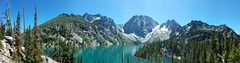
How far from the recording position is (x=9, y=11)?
31250mm

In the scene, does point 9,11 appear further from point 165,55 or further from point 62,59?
point 165,55

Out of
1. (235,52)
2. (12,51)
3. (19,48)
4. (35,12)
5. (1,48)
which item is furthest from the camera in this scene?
(235,52)

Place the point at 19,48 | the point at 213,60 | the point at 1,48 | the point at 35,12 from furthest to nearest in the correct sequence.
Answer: the point at 213,60 → the point at 19,48 → the point at 1,48 → the point at 35,12

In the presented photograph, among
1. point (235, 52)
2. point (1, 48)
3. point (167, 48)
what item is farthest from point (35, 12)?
point (167, 48)

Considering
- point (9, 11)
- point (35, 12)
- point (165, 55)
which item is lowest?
point (165, 55)

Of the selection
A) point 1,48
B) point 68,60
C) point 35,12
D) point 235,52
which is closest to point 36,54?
point 1,48

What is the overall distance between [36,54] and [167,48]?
17101 cm

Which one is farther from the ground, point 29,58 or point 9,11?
point 9,11

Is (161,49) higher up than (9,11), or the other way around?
(9,11)

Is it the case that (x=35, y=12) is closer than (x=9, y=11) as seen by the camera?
Yes

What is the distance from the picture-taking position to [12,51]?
30406mm

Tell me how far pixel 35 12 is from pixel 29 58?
11370 mm

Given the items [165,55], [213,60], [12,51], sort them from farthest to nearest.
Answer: [165,55]
[213,60]
[12,51]

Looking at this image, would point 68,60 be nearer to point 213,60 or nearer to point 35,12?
point 35,12
